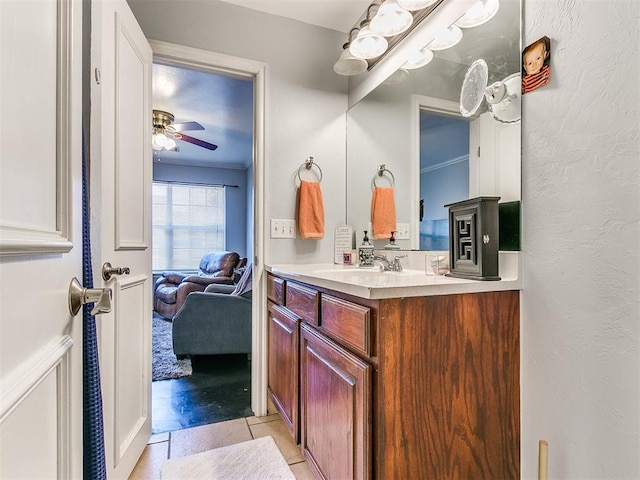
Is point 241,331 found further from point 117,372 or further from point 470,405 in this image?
point 470,405

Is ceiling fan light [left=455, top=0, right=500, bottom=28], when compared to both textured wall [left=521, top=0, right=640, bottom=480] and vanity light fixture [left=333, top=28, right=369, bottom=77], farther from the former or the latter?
vanity light fixture [left=333, top=28, right=369, bottom=77]

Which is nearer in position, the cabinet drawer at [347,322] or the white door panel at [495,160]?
the cabinet drawer at [347,322]

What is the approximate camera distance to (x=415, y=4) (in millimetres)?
1503

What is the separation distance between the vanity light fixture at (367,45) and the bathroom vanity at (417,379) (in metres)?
1.32

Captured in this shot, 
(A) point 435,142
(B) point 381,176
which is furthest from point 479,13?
(B) point 381,176

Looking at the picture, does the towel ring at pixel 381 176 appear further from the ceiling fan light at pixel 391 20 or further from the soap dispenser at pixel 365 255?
the ceiling fan light at pixel 391 20

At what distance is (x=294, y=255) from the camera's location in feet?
6.92

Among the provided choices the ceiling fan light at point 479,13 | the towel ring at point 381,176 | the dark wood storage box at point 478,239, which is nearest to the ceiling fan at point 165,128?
the towel ring at point 381,176

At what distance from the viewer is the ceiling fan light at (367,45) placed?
5.96 ft

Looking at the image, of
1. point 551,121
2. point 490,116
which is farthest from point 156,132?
point 551,121

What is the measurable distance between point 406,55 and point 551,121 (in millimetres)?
948

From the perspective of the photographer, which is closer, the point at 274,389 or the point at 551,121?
the point at 551,121

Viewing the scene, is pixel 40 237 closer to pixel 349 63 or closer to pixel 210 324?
pixel 349 63

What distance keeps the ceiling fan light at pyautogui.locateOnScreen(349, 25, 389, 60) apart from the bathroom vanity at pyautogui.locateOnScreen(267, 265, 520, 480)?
1.32 m
